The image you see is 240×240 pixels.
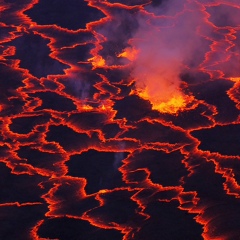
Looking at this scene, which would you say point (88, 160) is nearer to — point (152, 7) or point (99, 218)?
point (99, 218)

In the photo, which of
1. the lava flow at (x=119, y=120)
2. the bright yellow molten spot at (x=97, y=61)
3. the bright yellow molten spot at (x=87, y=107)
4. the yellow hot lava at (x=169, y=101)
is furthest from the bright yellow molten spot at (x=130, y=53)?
the bright yellow molten spot at (x=87, y=107)

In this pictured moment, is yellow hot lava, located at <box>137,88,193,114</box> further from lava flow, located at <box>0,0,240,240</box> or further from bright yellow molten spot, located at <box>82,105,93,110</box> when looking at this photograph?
bright yellow molten spot, located at <box>82,105,93,110</box>

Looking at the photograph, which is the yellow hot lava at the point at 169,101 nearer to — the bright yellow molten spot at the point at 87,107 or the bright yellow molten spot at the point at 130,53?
the bright yellow molten spot at the point at 87,107

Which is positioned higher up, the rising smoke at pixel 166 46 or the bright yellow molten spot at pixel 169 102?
the rising smoke at pixel 166 46

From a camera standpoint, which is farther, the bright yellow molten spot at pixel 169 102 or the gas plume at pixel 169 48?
the gas plume at pixel 169 48

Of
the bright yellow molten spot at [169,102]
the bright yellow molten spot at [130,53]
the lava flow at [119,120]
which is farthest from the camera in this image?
the bright yellow molten spot at [130,53]

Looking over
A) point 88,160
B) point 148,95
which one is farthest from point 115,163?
point 148,95

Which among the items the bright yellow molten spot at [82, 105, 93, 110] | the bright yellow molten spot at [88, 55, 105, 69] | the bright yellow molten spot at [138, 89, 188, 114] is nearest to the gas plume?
the bright yellow molten spot at [138, 89, 188, 114]
